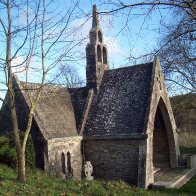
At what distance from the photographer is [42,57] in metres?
12.2

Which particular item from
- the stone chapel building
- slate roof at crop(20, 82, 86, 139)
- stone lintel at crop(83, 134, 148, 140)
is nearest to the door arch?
the stone chapel building

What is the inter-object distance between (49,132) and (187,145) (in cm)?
2120

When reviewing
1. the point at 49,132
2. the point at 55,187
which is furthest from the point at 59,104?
the point at 55,187

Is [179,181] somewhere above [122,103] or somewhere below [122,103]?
below

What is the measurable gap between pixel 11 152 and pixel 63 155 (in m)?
3.70

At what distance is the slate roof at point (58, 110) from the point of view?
1806cm

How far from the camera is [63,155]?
18.3 m

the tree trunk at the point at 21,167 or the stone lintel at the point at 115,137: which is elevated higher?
the stone lintel at the point at 115,137

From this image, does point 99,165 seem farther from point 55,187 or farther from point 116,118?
point 55,187

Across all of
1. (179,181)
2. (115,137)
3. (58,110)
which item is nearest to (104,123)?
(115,137)

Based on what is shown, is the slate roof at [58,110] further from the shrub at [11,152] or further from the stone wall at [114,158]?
the stone wall at [114,158]

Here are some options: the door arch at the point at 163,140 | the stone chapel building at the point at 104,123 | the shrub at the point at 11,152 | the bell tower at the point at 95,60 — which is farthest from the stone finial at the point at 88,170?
the door arch at the point at 163,140

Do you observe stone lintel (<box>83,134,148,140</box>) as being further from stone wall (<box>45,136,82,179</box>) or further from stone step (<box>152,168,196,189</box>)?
stone step (<box>152,168,196,189</box>)

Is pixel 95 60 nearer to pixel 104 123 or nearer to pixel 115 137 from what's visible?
pixel 104 123
